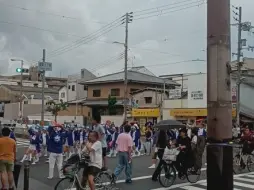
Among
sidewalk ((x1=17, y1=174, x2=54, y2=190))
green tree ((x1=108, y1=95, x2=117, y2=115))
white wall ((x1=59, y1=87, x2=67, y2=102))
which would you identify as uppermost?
white wall ((x1=59, y1=87, x2=67, y2=102))

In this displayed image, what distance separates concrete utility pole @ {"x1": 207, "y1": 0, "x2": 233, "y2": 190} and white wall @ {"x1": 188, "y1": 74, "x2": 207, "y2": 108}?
117 ft

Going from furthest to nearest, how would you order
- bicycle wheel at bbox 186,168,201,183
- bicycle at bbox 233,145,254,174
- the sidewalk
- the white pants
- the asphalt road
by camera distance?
bicycle at bbox 233,145,254,174 < the white pants < bicycle wheel at bbox 186,168,201,183 < the asphalt road < the sidewalk

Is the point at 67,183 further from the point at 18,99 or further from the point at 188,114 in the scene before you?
the point at 18,99

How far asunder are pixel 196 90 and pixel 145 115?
739 cm

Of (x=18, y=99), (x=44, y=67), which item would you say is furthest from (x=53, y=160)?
(x=18, y=99)

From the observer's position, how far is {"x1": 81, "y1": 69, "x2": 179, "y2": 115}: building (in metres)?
50.9

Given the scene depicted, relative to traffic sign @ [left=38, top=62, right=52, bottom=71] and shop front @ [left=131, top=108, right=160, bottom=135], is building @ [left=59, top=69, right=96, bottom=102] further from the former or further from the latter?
traffic sign @ [left=38, top=62, right=52, bottom=71]

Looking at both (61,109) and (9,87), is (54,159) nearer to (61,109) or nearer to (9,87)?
(61,109)

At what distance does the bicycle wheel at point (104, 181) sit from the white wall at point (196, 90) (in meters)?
30.2

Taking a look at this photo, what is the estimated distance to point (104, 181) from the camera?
966cm

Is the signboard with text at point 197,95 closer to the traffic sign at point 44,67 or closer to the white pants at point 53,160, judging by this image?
the traffic sign at point 44,67

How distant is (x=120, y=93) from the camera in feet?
168

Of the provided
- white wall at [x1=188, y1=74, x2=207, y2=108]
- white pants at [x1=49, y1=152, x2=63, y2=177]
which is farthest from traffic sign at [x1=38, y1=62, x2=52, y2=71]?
white wall at [x1=188, y1=74, x2=207, y2=108]

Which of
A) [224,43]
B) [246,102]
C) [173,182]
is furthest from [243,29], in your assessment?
[224,43]
